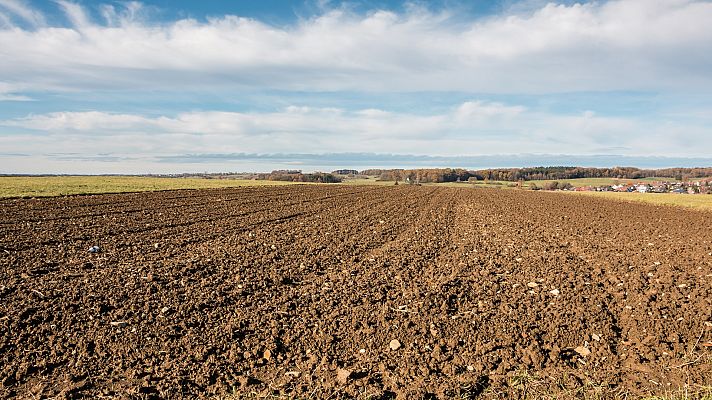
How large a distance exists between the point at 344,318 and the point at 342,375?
2013mm

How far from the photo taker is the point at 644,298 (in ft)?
29.6

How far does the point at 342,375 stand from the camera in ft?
18.8

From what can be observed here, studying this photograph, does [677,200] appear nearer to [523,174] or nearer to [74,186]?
[74,186]

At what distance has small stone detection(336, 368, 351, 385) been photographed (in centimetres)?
560

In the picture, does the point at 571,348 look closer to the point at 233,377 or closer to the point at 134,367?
the point at 233,377

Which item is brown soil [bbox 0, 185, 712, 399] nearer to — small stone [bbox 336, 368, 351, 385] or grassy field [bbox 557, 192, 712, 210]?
small stone [bbox 336, 368, 351, 385]

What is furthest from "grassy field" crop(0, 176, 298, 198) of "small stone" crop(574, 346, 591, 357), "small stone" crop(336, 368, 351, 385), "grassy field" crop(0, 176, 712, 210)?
"small stone" crop(574, 346, 591, 357)

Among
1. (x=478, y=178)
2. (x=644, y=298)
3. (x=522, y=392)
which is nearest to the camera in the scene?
(x=522, y=392)

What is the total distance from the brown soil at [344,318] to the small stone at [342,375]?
0.08ft

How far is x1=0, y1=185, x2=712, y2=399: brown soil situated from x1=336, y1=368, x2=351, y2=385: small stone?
23 mm

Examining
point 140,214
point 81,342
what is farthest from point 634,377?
point 140,214

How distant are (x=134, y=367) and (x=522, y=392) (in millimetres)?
4591

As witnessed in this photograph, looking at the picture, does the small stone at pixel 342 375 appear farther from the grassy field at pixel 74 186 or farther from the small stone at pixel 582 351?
the grassy field at pixel 74 186

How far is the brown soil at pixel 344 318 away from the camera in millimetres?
5641
